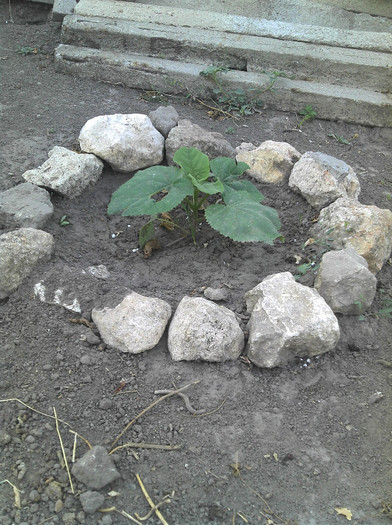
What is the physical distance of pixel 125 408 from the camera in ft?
7.30

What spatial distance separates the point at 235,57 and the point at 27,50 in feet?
5.91

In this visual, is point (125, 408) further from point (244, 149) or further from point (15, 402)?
point (244, 149)

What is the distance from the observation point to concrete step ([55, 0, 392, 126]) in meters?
4.39

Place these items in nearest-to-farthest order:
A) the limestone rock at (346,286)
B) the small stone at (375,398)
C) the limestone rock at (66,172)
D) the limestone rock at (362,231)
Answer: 1. the small stone at (375,398)
2. the limestone rock at (346,286)
3. the limestone rock at (362,231)
4. the limestone rock at (66,172)

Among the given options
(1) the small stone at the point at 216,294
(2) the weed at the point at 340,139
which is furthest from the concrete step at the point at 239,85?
(1) the small stone at the point at 216,294

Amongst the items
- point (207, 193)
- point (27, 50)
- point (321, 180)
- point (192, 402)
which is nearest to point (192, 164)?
point (207, 193)

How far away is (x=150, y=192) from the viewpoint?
109 inches

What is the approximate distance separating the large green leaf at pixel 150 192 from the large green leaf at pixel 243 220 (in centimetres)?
18

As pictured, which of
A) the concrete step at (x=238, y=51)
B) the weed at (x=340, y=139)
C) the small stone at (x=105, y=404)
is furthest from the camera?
the concrete step at (x=238, y=51)

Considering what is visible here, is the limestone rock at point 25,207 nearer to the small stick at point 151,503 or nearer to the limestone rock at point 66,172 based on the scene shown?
the limestone rock at point 66,172

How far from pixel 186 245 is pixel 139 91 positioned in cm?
188

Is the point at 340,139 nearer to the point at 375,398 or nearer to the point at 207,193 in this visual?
the point at 207,193

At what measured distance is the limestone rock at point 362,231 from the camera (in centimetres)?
280

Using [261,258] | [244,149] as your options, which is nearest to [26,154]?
[244,149]
